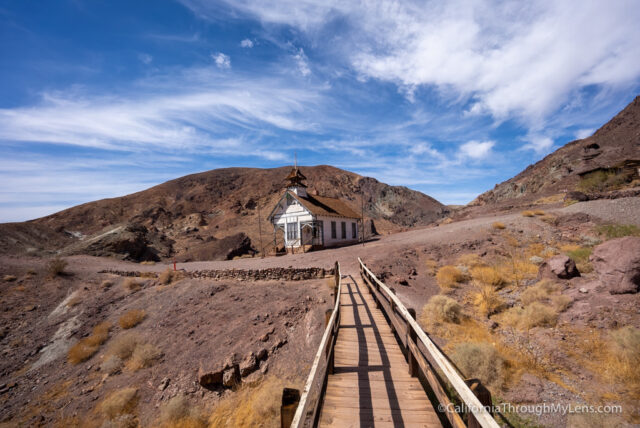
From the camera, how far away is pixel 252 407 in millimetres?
7402

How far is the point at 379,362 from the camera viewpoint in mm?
5211

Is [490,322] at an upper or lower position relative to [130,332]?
upper

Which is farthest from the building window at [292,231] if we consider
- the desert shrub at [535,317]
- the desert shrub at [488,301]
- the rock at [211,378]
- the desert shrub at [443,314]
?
the desert shrub at [535,317]

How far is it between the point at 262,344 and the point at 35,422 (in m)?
7.45

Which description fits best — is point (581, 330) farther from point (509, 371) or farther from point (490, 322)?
point (509, 371)

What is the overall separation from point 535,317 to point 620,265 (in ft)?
11.5

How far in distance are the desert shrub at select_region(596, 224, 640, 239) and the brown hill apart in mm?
30095

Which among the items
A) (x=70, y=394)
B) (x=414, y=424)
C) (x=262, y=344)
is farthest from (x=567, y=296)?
(x=70, y=394)

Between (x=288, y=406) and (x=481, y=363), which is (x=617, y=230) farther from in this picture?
(x=288, y=406)

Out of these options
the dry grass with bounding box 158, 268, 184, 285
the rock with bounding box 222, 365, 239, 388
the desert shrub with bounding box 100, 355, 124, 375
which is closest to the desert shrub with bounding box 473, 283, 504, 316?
the rock with bounding box 222, 365, 239, 388

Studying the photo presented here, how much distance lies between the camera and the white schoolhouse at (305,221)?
89.6 ft

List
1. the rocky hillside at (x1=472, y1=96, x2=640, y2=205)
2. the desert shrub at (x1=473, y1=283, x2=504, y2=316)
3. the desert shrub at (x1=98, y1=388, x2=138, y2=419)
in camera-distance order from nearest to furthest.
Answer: the desert shrub at (x1=98, y1=388, x2=138, y2=419), the desert shrub at (x1=473, y1=283, x2=504, y2=316), the rocky hillside at (x1=472, y1=96, x2=640, y2=205)

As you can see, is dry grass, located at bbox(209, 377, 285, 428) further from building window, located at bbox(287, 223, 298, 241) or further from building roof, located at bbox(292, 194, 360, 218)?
building window, located at bbox(287, 223, 298, 241)

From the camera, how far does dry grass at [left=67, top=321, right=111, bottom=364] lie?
12.1 metres
